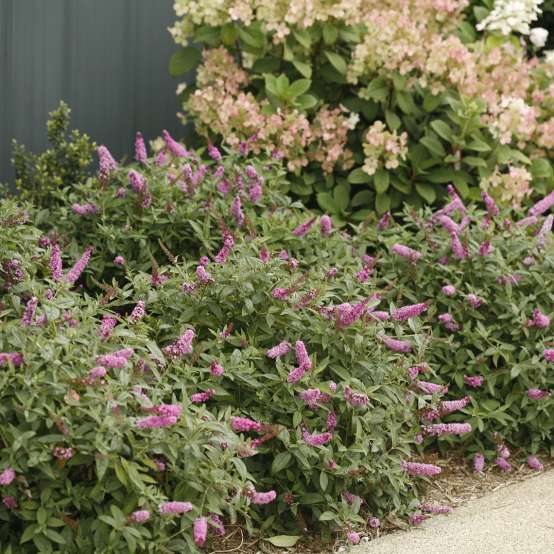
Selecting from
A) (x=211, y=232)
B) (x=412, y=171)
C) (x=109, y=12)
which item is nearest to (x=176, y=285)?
(x=211, y=232)

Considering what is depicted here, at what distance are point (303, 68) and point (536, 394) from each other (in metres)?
2.28

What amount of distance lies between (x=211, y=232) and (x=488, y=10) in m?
3.14

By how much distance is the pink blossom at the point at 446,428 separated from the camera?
3.33m

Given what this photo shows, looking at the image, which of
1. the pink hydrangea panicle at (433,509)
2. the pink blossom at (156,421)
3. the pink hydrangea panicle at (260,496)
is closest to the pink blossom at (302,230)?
the pink hydrangea panicle at (433,509)

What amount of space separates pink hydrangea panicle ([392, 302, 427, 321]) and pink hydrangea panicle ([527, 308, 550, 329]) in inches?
24.5

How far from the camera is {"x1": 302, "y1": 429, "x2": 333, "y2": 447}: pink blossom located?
302 centimetres

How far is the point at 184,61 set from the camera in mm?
5578

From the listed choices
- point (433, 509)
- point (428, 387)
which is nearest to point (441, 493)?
point (433, 509)

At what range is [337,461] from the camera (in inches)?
127

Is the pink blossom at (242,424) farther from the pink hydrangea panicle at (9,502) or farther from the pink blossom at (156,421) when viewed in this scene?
the pink hydrangea panicle at (9,502)

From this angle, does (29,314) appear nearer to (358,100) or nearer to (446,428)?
(446,428)

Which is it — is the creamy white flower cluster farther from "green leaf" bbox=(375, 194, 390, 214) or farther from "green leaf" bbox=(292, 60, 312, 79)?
"green leaf" bbox=(375, 194, 390, 214)

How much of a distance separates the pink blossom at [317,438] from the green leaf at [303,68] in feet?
8.62

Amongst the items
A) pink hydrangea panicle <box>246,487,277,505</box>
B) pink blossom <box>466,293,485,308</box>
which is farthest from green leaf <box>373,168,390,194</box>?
pink hydrangea panicle <box>246,487,277,505</box>
